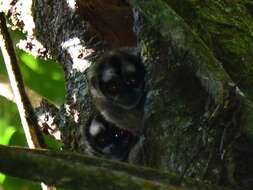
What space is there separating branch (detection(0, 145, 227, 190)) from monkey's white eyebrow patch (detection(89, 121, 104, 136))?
1.00m

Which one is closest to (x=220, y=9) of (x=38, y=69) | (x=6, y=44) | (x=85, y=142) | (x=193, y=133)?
(x=193, y=133)

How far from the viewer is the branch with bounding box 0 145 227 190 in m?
1.57

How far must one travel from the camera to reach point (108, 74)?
8.09ft

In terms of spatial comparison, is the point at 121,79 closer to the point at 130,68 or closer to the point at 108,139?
the point at 130,68

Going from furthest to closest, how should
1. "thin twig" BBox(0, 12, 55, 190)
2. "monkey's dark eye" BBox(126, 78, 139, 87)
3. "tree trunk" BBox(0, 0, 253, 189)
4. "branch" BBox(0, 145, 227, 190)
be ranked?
"thin twig" BBox(0, 12, 55, 190)
"monkey's dark eye" BBox(126, 78, 139, 87)
"tree trunk" BBox(0, 0, 253, 189)
"branch" BBox(0, 145, 227, 190)

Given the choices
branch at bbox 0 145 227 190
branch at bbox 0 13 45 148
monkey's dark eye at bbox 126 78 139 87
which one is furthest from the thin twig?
branch at bbox 0 145 227 190

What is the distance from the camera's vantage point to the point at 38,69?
374 centimetres

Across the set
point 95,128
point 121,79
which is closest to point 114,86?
point 121,79

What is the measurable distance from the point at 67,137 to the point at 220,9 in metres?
0.91

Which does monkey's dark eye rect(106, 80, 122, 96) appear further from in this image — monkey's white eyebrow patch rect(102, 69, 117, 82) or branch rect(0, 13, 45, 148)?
branch rect(0, 13, 45, 148)

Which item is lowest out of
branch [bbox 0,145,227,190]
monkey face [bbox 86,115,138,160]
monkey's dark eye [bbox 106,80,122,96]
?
branch [bbox 0,145,227,190]

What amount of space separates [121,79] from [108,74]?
2.1 inches

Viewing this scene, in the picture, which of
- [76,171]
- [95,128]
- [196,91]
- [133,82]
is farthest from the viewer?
[95,128]

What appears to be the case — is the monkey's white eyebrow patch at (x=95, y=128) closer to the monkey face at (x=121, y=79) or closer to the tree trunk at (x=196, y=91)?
the tree trunk at (x=196, y=91)
